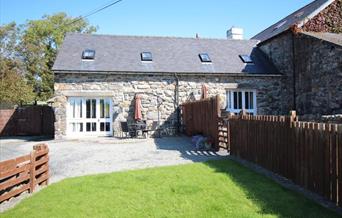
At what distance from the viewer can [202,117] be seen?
526 inches

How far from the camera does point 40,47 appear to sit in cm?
3797

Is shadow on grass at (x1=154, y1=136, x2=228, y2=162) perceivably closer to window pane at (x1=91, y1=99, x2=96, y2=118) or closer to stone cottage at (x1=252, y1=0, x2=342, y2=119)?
stone cottage at (x1=252, y1=0, x2=342, y2=119)

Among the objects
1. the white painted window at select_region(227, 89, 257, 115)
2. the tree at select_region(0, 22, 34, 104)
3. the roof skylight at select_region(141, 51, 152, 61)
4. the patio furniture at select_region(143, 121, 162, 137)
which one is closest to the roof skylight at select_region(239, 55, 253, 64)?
the white painted window at select_region(227, 89, 257, 115)

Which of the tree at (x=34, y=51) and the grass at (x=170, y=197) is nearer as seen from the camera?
the grass at (x=170, y=197)

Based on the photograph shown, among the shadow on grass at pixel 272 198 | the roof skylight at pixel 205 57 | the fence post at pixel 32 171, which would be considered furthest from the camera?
the roof skylight at pixel 205 57

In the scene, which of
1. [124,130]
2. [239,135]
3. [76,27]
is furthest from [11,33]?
[239,135]

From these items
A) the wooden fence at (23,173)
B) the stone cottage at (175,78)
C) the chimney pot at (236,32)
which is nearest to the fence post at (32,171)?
the wooden fence at (23,173)

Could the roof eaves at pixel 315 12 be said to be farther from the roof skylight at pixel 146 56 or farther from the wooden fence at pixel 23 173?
the wooden fence at pixel 23 173

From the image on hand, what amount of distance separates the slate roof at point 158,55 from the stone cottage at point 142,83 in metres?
0.05

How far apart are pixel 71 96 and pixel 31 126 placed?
5673 millimetres

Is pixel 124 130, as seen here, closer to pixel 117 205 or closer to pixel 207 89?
pixel 207 89

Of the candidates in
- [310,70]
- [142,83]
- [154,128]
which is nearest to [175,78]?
[142,83]

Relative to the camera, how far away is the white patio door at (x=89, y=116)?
16.5 meters

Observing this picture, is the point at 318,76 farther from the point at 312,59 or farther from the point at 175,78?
the point at 175,78
